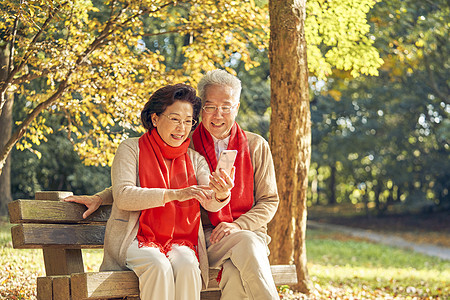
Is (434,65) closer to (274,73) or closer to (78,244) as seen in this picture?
(274,73)

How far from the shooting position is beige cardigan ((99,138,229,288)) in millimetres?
3740

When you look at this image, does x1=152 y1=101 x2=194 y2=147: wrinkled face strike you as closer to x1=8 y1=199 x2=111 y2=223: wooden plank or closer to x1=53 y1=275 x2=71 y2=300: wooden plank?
→ x1=8 y1=199 x2=111 y2=223: wooden plank

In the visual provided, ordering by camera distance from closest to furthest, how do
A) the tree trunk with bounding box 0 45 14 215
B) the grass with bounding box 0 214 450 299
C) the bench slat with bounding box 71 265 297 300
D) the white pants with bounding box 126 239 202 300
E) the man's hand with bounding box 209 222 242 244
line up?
the bench slat with bounding box 71 265 297 300 → the white pants with bounding box 126 239 202 300 → the man's hand with bounding box 209 222 242 244 → the grass with bounding box 0 214 450 299 → the tree trunk with bounding box 0 45 14 215

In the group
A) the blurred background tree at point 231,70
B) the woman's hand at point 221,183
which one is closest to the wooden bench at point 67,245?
the woman's hand at point 221,183

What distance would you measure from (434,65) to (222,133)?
730 inches

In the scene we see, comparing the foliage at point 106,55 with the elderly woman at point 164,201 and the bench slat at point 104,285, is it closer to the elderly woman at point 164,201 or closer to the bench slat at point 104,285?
the elderly woman at point 164,201

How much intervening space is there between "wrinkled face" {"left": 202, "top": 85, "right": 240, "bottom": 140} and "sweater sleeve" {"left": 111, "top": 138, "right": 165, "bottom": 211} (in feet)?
1.99

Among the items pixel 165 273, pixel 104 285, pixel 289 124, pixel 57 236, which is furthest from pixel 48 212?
pixel 289 124

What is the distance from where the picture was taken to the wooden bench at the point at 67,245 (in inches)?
139

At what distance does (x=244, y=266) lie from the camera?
12.4ft

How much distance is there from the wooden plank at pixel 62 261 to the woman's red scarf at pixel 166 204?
2.02ft

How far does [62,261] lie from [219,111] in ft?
4.91

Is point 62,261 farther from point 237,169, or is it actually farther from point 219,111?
point 219,111

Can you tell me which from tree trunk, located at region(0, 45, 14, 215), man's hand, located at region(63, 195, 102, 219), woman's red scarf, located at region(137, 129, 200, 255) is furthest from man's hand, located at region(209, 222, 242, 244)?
tree trunk, located at region(0, 45, 14, 215)
